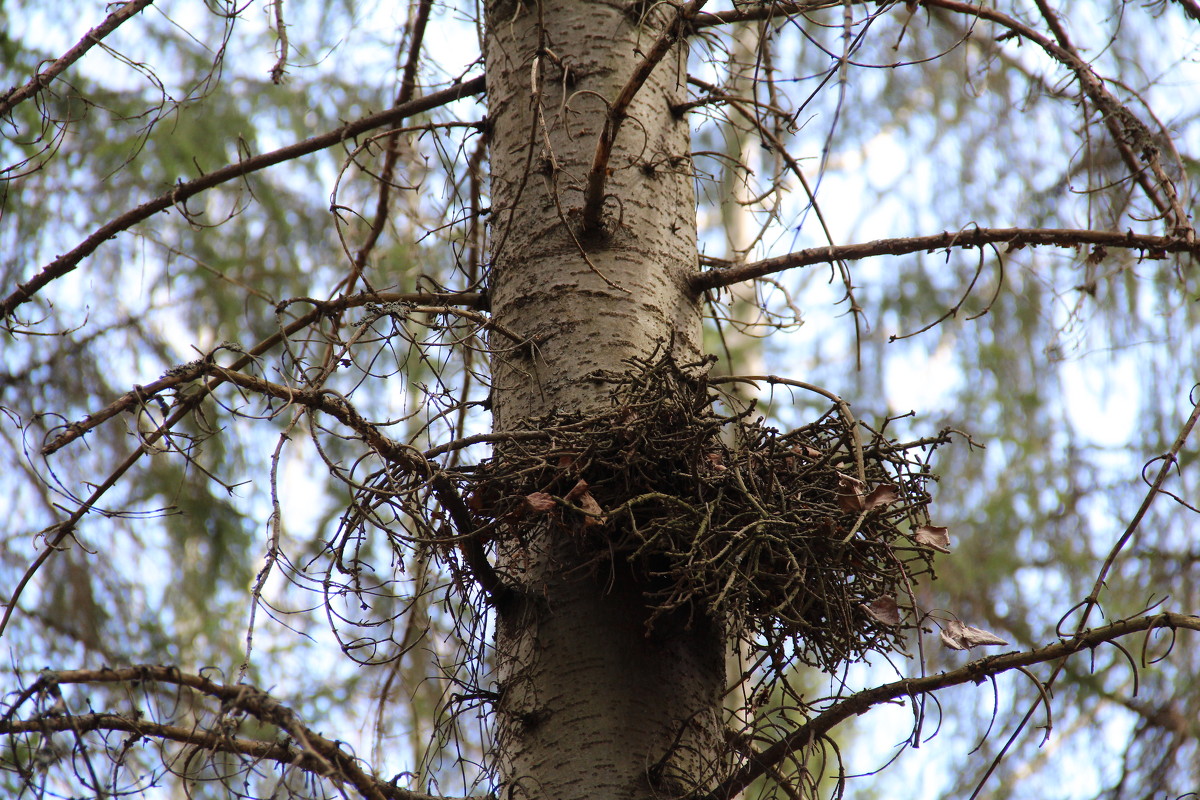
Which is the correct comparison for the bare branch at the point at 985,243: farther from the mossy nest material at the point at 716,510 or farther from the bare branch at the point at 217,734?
the bare branch at the point at 217,734

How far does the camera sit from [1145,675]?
4.05 m

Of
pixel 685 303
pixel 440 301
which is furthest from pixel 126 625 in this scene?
pixel 685 303

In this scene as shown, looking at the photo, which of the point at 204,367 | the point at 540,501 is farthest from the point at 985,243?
the point at 204,367

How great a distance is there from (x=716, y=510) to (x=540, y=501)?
0.27m

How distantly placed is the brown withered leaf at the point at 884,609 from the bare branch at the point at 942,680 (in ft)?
0.49

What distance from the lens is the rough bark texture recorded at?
1.69m

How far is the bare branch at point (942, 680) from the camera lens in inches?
58.3

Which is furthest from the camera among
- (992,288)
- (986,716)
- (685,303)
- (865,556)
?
(992,288)

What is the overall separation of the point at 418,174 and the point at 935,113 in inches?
150

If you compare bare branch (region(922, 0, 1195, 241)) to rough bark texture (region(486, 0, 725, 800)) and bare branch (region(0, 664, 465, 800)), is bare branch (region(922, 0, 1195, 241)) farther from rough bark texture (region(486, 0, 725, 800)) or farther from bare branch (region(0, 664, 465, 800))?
bare branch (region(0, 664, 465, 800))

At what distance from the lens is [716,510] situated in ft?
5.40

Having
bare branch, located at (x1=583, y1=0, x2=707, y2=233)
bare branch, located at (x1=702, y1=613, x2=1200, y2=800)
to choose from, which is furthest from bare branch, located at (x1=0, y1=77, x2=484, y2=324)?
bare branch, located at (x1=702, y1=613, x2=1200, y2=800)

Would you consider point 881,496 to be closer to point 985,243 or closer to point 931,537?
point 931,537

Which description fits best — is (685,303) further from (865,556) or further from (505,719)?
(505,719)
